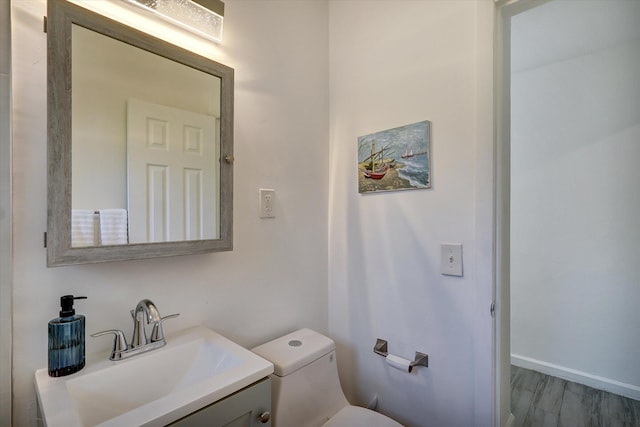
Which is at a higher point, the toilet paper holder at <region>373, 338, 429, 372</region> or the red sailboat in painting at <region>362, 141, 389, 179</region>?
the red sailboat in painting at <region>362, 141, 389, 179</region>

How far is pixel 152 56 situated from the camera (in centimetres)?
98

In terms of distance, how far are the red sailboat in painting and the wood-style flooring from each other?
176 cm

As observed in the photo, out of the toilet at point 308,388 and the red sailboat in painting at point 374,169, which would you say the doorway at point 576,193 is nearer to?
the red sailboat in painting at point 374,169

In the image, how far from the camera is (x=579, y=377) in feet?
7.22

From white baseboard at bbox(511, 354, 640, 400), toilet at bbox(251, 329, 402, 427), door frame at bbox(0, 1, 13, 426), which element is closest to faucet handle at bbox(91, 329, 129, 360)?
door frame at bbox(0, 1, 13, 426)

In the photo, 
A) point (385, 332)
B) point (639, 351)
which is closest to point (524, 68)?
point (639, 351)

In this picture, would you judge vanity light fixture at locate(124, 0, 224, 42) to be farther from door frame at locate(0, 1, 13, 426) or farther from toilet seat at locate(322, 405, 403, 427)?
toilet seat at locate(322, 405, 403, 427)

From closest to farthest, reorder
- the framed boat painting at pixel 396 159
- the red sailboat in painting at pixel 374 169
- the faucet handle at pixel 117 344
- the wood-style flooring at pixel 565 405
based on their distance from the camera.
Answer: the faucet handle at pixel 117 344, the framed boat painting at pixel 396 159, the red sailboat in painting at pixel 374 169, the wood-style flooring at pixel 565 405

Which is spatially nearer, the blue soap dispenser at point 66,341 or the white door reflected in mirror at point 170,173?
the blue soap dispenser at point 66,341

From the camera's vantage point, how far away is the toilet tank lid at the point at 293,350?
109 centimetres

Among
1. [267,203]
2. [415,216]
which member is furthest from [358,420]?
[267,203]

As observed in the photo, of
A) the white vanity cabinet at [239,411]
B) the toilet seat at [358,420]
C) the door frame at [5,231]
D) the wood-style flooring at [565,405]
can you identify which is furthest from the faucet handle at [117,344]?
the wood-style flooring at [565,405]

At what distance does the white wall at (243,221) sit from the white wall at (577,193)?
1.54m

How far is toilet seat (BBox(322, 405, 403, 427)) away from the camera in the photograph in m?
1.14
